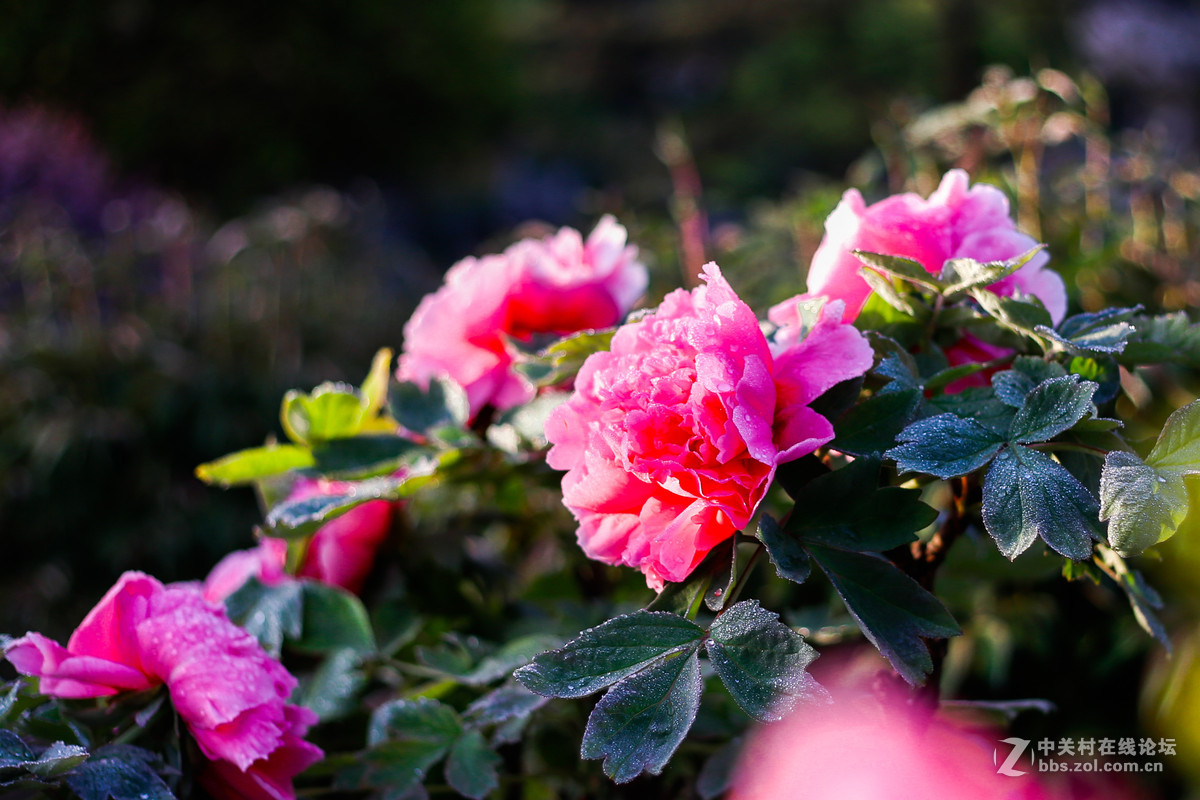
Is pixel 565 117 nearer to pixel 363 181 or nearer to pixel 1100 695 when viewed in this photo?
pixel 363 181

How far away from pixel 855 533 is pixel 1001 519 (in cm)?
7

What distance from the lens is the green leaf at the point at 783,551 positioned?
15.2 inches

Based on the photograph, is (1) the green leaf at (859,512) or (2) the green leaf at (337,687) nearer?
(1) the green leaf at (859,512)

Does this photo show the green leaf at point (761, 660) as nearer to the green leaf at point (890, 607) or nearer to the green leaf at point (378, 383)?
the green leaf at point (890, 607)

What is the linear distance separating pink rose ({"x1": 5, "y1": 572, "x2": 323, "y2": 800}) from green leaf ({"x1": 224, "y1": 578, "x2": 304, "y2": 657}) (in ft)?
0.35

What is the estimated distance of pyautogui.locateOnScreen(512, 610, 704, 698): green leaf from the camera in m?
0.38

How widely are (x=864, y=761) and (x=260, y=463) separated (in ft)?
1.51

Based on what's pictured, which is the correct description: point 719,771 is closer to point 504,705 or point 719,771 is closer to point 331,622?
point 504,705

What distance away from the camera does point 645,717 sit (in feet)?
1.25

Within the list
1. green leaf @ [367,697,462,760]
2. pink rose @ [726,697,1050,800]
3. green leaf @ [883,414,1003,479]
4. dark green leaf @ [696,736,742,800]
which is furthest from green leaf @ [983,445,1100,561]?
green leaf @ [367,697,462,760]

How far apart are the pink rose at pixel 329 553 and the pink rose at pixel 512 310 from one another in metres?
0.12

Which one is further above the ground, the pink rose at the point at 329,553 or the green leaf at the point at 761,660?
the green leaf at the point at 761,660

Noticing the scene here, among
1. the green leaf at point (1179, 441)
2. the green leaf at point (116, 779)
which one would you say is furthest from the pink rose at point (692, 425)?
the green leaf at point (116, 779)

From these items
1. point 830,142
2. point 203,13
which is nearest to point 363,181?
point 203,13
